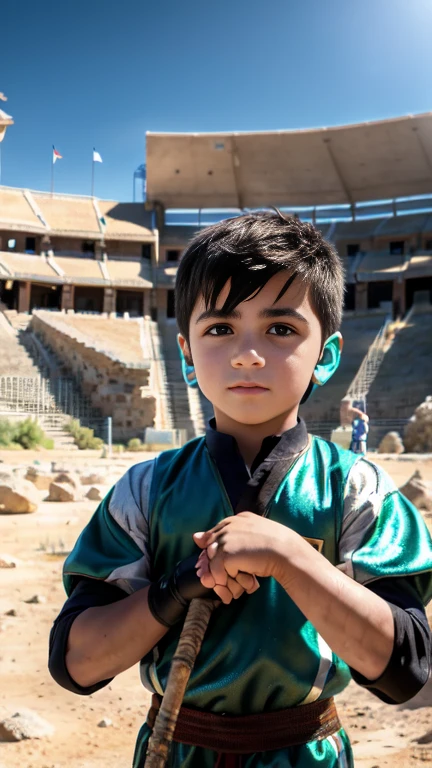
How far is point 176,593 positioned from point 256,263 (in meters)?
0.75

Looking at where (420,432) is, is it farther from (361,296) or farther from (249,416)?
→ (249,416)

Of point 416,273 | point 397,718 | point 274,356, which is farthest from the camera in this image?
point 416,273

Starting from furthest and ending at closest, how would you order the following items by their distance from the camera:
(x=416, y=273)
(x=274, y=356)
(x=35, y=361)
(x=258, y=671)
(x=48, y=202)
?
(x=48, y=202) → (x=416, y=273) → (x=35, y=361) → (x=274, y=356) → (x=258, y=671)

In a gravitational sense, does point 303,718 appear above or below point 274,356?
below

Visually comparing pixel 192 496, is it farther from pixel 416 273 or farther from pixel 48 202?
pixel 48 202

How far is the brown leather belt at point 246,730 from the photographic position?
4.70ft

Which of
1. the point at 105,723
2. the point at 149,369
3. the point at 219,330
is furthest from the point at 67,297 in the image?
the point at 219,330

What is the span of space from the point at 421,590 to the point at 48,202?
4003cm

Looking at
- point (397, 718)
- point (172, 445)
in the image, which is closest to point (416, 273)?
point (172, 445)

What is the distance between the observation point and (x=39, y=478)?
11.4 meters

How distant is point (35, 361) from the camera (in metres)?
24.6

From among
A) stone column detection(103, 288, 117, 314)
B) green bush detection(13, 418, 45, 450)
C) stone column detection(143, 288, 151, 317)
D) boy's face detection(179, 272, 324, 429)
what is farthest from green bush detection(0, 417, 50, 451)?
stone column detection(143, 288, 151, 317)

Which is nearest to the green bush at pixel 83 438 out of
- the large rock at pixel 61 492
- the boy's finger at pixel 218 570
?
the large rock at pixel 61 492

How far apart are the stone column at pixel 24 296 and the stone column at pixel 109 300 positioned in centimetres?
389
